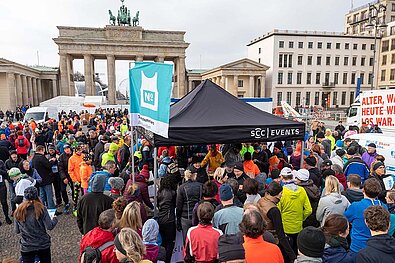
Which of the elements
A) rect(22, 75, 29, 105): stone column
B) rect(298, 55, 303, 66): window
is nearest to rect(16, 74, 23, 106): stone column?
rect(22, 75, 29, 105): stone column

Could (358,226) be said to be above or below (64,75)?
below

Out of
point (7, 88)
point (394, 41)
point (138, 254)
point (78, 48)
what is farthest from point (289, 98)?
point (138, 254)

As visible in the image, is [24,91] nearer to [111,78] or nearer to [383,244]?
[111,78]

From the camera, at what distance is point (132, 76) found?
5.20 meters

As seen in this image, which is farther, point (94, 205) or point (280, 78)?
point (280, 78)

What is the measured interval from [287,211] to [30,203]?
145 inches

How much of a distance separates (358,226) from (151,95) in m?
3.66

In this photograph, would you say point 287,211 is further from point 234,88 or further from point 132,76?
point 234,88

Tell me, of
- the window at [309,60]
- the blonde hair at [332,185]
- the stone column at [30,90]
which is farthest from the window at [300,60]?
the blonde hair at [332,185]

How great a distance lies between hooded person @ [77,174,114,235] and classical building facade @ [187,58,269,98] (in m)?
54.6

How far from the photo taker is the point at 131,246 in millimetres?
2395

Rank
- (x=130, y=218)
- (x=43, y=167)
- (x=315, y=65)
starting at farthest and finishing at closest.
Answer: (x=315, y=65) < (x=43, y=167) < (x=130, y=218)

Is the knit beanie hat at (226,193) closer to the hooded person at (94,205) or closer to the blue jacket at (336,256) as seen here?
the blue jacket at (336,256)

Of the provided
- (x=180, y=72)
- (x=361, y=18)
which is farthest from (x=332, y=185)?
(x=361, y=18)
